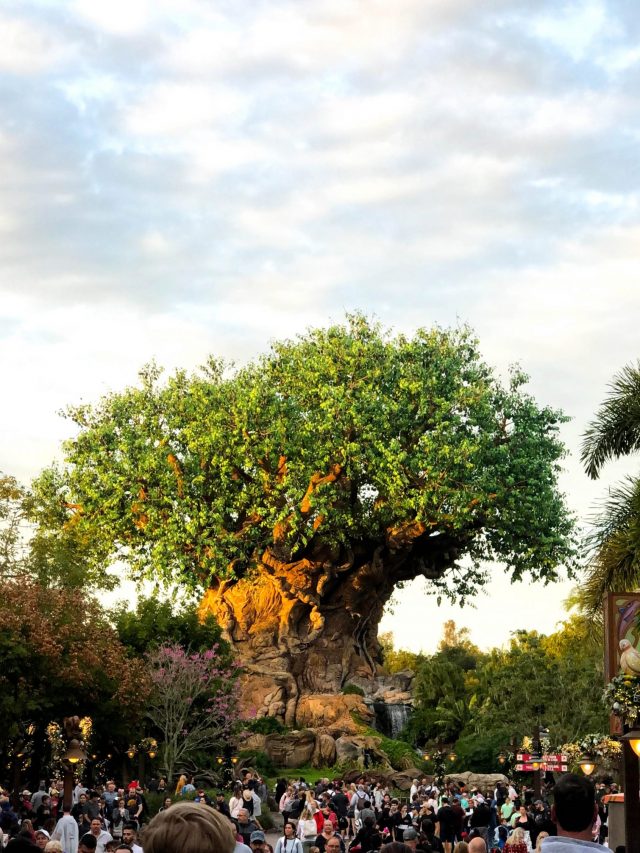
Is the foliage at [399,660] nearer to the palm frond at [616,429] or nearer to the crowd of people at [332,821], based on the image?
the crowd of people at [332,821]

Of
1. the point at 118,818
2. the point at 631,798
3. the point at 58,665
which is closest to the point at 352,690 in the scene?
the point at 58,665

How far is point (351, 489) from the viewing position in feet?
153

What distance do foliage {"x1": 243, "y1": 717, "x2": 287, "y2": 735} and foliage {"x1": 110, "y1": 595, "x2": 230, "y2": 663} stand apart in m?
3.33

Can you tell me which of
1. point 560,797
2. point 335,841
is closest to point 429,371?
point 335,841

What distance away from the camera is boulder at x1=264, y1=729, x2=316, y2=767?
4262cm

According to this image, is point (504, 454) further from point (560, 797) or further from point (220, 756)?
point (560, 797)

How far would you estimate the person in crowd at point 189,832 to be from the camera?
3.50 meters

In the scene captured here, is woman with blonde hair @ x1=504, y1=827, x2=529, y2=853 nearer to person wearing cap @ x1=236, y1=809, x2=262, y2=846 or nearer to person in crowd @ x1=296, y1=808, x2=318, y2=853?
person wearing cap @ x1=236, y1=809, x2=262, y2=846

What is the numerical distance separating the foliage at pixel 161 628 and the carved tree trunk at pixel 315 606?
6064 mm

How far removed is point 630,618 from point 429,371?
3076 centimetres

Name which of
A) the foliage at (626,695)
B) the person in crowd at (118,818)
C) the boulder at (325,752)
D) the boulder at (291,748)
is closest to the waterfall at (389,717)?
the boulder at (325,752)

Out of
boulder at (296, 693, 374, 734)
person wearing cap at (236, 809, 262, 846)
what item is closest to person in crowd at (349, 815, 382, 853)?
person wearing cap at (236, 809, 262, 846)

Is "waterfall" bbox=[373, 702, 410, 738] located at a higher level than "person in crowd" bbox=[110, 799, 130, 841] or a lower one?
higher

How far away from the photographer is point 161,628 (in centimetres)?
4056
